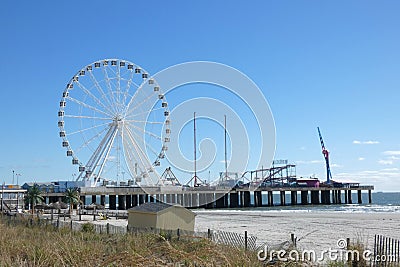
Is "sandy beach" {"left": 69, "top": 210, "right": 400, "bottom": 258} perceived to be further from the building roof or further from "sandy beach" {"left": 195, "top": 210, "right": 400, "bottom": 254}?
the building roof

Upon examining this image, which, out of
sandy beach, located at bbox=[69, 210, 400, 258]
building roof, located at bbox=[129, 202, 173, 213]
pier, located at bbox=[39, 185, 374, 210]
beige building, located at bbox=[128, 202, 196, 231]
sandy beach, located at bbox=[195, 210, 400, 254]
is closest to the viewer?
beige building, located at bbox=[128, 202, 196, 231]

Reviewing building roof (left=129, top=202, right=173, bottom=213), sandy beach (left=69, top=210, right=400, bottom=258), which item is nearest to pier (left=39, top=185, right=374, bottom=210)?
sandy beach (left=69, top=210, right=400, bottom=258)

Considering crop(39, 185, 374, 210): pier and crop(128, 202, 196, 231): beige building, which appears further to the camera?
crop(39, 185, 374, 210): pier

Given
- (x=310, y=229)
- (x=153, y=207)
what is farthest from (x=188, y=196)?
(x=153, y=207)

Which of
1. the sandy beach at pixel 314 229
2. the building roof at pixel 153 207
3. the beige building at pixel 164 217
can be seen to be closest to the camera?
the beige building at pixel 164 217

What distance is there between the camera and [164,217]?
23.5m

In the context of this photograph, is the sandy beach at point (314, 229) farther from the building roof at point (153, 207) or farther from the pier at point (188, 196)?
the pier at point (188, 196)

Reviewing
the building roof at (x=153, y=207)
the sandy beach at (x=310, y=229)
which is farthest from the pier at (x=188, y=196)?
the building roof at (x=153, y=207)

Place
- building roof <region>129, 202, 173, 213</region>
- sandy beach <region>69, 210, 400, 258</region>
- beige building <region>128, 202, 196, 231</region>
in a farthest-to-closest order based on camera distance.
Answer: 1. sandy beach <region>69, 210, 400, 258</region>
2. building roof <region>129, 202, 173, 213</region>
3. beige building <region>128, 202, 196, 231</region>

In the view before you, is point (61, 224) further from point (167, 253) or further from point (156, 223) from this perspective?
point (167, 253)

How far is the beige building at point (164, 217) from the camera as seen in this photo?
77.0 feet

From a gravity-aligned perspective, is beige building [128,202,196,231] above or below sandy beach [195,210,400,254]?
above

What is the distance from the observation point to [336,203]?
4102 inches

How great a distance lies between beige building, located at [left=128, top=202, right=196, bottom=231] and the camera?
77.0 ft
